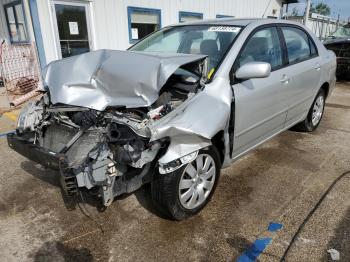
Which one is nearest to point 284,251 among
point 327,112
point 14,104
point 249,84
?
point 249,84

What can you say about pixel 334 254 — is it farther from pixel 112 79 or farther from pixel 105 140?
pixel 112 79

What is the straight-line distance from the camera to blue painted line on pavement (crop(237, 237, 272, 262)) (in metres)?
2.38

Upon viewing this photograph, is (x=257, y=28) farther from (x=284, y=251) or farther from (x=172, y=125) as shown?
(x=284, y=251)

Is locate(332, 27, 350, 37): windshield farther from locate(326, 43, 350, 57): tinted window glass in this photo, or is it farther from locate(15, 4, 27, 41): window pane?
locate(15, 4, 27, 41): window pane

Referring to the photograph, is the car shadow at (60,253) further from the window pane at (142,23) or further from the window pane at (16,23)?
the window pane at (142,23)

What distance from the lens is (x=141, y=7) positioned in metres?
9.16

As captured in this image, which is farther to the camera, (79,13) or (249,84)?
(79,13)

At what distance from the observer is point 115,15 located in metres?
8.62

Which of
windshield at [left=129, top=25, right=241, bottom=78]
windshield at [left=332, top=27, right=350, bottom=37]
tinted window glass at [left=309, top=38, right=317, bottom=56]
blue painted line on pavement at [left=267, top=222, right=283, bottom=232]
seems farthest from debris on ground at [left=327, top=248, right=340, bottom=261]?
windshield at [left=332, top=27, right=350, bottom=37]

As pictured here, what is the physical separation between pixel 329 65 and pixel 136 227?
3.85 m

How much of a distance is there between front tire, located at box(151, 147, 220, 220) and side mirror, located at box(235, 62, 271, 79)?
0.75 m

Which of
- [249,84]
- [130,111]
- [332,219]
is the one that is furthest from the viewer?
[249,84]

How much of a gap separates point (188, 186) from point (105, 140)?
837 millimetres

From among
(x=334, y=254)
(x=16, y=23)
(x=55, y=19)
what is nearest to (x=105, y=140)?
(x=334, y=254)
